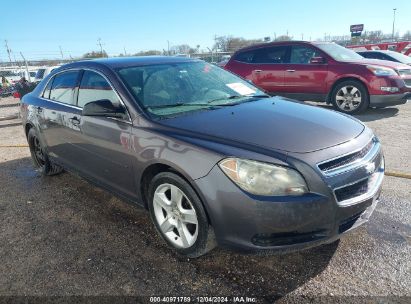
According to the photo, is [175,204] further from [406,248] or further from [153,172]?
[406,248]

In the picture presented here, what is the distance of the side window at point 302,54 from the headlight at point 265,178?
6862 millimetres

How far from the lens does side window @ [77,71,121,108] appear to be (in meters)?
3.31

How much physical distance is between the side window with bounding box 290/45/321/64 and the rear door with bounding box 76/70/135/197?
6.15 meters

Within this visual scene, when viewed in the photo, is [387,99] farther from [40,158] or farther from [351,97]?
[40,158]

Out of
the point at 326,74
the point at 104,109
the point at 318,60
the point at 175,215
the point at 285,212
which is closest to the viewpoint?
the point at 285,212

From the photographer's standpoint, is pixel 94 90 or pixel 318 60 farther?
pixel 318 60

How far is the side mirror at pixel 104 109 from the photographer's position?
10.1ft

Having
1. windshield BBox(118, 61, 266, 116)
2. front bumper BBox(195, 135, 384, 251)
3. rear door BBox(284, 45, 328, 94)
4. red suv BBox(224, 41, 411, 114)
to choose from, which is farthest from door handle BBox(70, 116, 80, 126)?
rear door BBox(284, 45, 328, 94)

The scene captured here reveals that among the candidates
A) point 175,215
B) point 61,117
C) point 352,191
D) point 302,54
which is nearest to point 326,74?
point 302,54

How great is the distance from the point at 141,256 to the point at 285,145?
1.49m

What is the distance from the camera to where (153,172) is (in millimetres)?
2922

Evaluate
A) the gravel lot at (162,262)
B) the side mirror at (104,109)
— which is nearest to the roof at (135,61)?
the side mirror at (104,109)

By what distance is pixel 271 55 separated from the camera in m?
8.98

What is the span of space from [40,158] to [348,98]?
652cm
